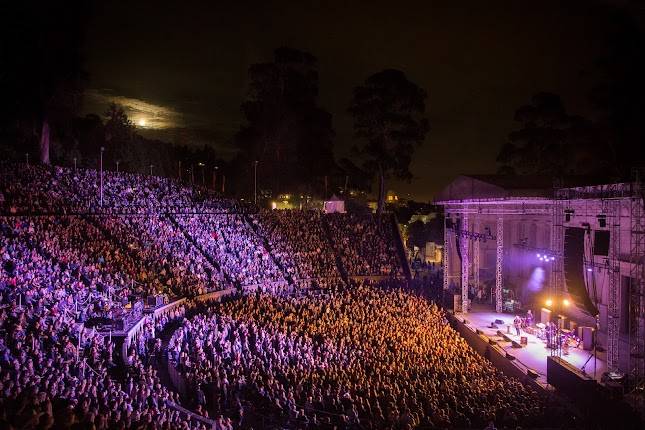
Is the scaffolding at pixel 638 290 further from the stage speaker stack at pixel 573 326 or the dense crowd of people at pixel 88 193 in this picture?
the dense crowd of people at pixel 88 193

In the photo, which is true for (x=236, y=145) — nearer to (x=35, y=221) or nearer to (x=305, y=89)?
(x=305, y=89)

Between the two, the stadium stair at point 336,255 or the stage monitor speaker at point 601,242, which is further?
the stadium stair at point 336,255

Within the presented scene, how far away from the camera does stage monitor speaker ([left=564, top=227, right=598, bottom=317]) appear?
19344 millimetres

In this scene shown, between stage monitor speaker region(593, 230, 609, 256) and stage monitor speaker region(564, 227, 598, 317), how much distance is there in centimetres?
68

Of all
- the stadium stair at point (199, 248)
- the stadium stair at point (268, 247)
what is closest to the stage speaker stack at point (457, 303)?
the stadium stair at point (268, 247)

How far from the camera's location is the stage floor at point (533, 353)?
1666 cm

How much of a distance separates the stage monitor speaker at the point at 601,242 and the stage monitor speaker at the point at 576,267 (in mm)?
685

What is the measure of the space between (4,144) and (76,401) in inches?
1506

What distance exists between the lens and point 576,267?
19.6 meters

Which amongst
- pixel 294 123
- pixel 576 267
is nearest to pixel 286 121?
pixel 294 123

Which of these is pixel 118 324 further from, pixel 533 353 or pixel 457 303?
pixel 457 303

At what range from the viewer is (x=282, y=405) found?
1172cm

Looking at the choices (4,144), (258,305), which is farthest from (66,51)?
(258,305)

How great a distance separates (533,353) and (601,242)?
16.2 ft
